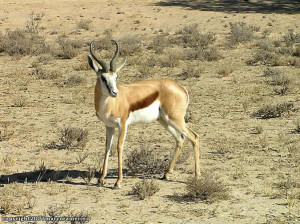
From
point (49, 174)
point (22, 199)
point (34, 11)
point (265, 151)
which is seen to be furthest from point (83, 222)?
point (34, 11)

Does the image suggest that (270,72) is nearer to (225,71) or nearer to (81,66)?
(225,71)

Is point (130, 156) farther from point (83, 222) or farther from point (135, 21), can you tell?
point (135, 21)

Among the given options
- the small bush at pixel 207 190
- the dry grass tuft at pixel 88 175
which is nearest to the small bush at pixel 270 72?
the dry grass tuft at pixel 88 175

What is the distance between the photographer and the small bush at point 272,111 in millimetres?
12164

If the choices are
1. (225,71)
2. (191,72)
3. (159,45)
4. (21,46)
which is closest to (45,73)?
(21,46)

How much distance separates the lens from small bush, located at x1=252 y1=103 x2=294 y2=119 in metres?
12.2

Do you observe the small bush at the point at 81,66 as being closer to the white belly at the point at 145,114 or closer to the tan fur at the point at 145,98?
the tan fur at the point at 145,98

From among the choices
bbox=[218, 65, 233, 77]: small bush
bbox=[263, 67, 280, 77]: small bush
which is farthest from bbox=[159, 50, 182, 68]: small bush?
bbox=[263, 67, 280, 77]: small bush

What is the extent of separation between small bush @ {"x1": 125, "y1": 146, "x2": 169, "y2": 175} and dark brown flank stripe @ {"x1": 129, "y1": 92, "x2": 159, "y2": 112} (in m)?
1.13

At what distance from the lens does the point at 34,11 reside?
31438 millimetres

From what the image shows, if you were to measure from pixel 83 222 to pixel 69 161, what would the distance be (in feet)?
9.31

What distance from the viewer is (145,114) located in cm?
815

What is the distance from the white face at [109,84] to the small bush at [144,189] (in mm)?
1342

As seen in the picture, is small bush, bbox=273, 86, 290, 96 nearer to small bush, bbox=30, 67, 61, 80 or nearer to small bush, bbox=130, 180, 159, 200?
small bush, bbox=30, 67, 61, 80
